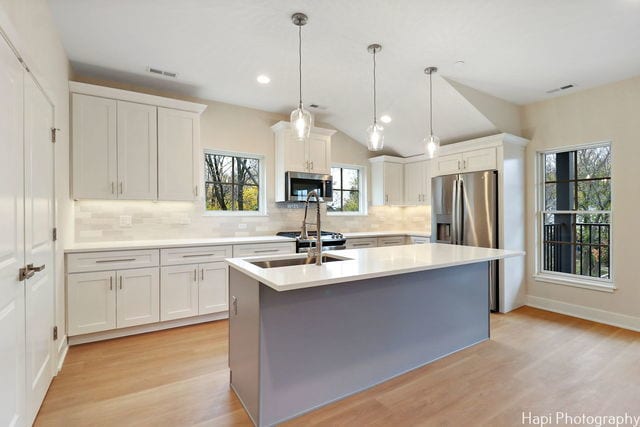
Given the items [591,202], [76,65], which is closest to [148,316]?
[76,65]

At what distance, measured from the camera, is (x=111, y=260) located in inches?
124

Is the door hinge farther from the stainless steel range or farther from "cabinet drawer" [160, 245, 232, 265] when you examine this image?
the stainless steel range

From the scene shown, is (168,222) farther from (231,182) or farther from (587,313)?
(587,313)

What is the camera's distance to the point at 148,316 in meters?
3.30

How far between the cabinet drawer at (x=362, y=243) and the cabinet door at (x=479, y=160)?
164cm

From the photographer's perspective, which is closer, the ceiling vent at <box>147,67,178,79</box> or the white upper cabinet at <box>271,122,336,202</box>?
the ceiling vent at <box>147,67,178,79</box>

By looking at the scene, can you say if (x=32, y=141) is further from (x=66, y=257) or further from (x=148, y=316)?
(x=148, y=316)

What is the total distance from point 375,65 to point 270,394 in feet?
10.3

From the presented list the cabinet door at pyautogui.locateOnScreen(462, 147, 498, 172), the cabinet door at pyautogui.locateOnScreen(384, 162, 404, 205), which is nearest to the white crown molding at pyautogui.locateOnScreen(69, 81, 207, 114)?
the cabinet door at pyautogui.locateOnScreen(384, 162, 404, 205)

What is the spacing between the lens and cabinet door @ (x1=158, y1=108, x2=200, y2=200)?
11.9 feet

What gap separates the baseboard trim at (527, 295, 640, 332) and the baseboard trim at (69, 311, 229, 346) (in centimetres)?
395

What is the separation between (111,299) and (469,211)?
418 cm

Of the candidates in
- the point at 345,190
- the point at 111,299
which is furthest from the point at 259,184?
the point at 111,299

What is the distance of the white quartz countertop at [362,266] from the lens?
5.72 ft
